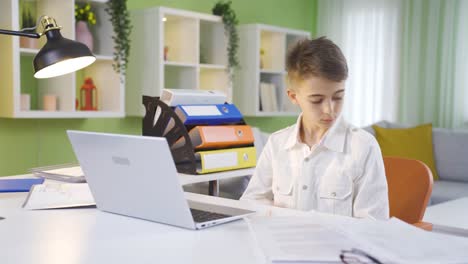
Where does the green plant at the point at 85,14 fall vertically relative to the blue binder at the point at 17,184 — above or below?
above

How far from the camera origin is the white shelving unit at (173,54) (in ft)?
13.4

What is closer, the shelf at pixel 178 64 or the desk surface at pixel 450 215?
the desk surface at pixel 450 215

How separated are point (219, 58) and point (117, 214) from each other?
337 cm

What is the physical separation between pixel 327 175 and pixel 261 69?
341 cm

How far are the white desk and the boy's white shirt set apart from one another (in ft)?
0.86

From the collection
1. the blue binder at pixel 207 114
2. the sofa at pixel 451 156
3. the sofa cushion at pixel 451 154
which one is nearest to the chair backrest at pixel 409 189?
the blue binder at pixel 207 114

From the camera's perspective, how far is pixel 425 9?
5359mm

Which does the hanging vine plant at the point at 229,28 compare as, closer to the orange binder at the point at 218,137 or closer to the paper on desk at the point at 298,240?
the orange binder at the point at 218,137

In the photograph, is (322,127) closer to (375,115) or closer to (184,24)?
(184,24)

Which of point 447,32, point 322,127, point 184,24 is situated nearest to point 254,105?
point 184,24

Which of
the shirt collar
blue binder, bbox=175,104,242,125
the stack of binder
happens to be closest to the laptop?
the shirt collar

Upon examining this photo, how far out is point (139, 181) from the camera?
52.8 inches

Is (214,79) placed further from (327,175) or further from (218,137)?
(327,175)

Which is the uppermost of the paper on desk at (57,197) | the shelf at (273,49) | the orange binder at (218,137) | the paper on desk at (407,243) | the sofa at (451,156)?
the shelf at (273,49)
